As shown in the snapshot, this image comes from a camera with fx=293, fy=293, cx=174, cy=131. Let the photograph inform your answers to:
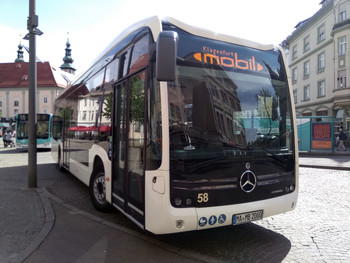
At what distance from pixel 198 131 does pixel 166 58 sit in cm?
98

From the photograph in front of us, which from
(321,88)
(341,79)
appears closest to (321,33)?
(321,88)

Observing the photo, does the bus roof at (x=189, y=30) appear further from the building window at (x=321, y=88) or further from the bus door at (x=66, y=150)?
the building window at (x=321, y=88)

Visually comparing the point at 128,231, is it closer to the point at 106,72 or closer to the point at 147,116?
the point at 147,116

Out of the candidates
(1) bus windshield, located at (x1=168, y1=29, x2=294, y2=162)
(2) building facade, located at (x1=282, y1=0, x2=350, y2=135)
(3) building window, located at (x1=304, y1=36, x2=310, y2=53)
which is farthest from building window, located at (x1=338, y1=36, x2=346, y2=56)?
(1) bus windshield, located at (x1=168, y1=29, x2=294, y2=162)

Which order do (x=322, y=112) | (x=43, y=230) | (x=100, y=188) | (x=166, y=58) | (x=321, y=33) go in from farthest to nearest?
(x=321, y=33)
(x=322, y=112)
(x=100, y=188)
(x=43, y=230)
(x=166, y=58)

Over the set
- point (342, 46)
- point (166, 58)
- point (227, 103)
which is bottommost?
point (227, 103)

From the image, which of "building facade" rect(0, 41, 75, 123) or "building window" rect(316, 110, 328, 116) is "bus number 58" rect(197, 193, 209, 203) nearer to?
"building window" rect(316, 110, 328, 116)

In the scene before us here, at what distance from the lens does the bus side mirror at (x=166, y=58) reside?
3.16m

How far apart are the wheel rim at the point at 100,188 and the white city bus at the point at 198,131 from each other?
2.16 feet

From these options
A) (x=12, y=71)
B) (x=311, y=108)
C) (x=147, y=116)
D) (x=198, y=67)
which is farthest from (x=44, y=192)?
(x=12, y=71)

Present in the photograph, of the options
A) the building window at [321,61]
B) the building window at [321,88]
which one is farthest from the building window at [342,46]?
the building window at [321,88]

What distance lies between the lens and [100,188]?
5586 mm

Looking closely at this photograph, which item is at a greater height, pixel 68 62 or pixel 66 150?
pixel 68 62

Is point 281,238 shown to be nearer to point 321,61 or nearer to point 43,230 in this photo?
point 43,230
